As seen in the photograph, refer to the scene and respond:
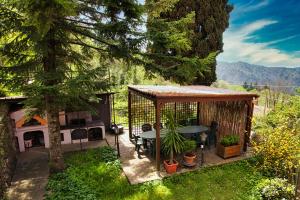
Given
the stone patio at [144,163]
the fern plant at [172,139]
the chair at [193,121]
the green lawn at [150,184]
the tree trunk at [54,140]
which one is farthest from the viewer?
the chair at [193,121]

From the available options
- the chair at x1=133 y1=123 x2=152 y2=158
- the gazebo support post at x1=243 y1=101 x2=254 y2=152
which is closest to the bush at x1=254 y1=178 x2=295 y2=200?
the gazebo support post at x1=243 y1=101 x2=254 y2=152

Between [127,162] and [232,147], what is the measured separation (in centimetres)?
435

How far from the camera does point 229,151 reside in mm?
8375

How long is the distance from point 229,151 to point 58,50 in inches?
300

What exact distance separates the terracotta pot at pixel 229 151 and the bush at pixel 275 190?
7.20 ft

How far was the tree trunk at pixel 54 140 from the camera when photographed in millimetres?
→ 6828

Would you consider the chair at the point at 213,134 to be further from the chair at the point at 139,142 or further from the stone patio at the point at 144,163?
the chair at the point at 139,142

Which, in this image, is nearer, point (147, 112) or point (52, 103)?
point (52, 103)

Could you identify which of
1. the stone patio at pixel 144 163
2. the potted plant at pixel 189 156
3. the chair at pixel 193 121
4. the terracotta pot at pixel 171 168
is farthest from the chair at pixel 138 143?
the chair at pixel 193 121

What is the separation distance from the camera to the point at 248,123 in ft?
29.0

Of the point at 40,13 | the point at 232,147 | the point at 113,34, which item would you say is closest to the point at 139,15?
the point at 113,34

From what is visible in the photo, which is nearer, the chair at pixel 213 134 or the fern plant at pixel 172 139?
the fern plant at pixel 172 139

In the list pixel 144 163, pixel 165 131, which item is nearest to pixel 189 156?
pixel 165 131

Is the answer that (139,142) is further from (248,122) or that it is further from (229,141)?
(248,122)
